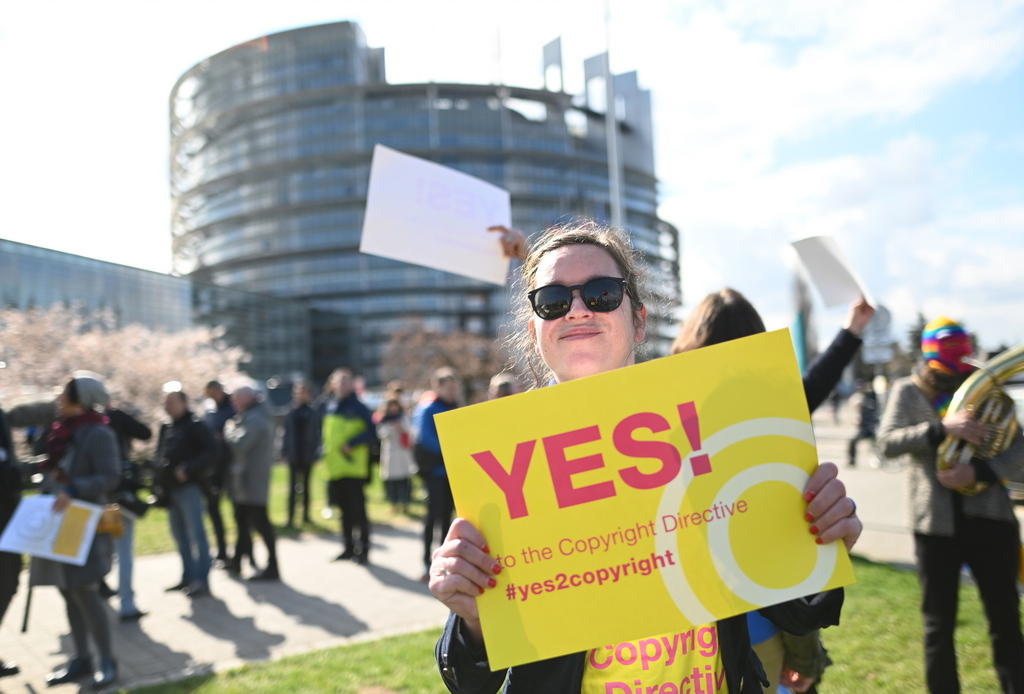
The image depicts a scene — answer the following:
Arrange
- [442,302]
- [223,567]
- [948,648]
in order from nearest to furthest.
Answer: [948,648], [223,567], [442,302]

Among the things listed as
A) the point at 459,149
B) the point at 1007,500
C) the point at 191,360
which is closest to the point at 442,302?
the point at 459,149

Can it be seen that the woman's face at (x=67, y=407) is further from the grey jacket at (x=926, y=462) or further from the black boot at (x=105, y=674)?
the grey jacket at (x=926, y=462)

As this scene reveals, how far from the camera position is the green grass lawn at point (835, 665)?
4012mm

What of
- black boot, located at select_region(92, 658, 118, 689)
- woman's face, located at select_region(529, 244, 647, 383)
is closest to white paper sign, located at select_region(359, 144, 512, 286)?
woman's face, located at select_region(529, 244, 647, 383)

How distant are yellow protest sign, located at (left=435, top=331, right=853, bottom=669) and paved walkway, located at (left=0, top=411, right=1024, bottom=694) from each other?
4.55 meters

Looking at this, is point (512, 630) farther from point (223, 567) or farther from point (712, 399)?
point (223, 567)

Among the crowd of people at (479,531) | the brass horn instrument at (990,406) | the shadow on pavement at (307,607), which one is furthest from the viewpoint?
the shadow on pavement at (307,607)

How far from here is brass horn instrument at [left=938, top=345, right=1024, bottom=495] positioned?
9.50 ft

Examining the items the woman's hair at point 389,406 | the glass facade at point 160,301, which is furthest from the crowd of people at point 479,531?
the glass facade at point 160,301

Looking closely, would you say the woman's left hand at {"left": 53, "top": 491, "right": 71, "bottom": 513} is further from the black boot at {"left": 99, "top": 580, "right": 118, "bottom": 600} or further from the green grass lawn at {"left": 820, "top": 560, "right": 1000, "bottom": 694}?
the green grass lawn at {"left": 820, "top": 560, "right": 1000, "bottom": 694}

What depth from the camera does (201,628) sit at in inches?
228

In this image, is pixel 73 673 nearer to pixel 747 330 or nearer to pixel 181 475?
pixel 181 475

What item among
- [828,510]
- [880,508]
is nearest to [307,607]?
[828,510]

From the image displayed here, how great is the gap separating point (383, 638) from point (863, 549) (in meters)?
5.24
